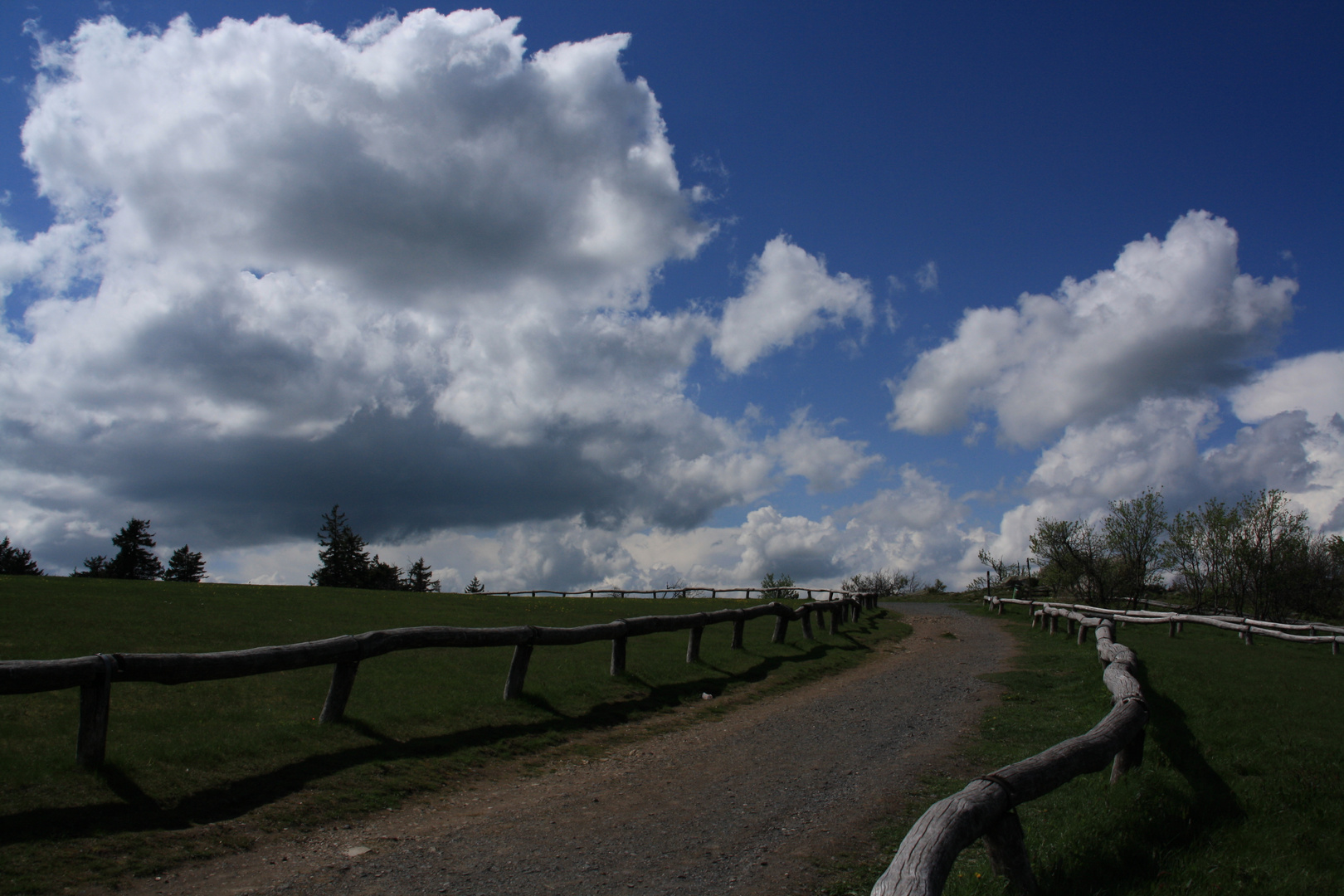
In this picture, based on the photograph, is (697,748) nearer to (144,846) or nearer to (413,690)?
(413,690)

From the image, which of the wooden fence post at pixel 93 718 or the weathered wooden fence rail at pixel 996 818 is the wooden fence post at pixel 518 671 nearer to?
the wooden fence post at pixel 93 718

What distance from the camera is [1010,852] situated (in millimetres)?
4992

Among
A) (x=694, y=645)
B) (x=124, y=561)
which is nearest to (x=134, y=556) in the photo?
(x=124, y=561)

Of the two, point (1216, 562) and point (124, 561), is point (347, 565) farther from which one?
point (1216, 562)

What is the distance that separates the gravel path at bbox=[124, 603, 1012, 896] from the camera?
17.9 feet

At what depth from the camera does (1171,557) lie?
53.7 meters

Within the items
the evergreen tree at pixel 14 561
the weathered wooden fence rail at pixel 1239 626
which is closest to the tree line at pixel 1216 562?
the weathered wooden fence rail at pixel 1239 626

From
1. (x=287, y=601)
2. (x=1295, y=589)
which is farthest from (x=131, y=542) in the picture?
(x=1295, y=589)

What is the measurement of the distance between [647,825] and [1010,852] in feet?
10.4

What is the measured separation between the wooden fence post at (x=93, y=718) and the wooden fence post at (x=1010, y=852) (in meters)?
7.69

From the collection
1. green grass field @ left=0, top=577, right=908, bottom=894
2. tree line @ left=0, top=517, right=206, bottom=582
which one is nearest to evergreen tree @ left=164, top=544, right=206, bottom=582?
tree line @ left=0, top=517, right=206, bottom=582

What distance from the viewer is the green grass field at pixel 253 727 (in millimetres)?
5914

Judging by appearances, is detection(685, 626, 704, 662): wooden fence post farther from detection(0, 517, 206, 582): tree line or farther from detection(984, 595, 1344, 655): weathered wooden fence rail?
detection(0, 517, 206, 582): tree line

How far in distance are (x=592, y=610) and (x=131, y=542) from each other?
52420 mm
